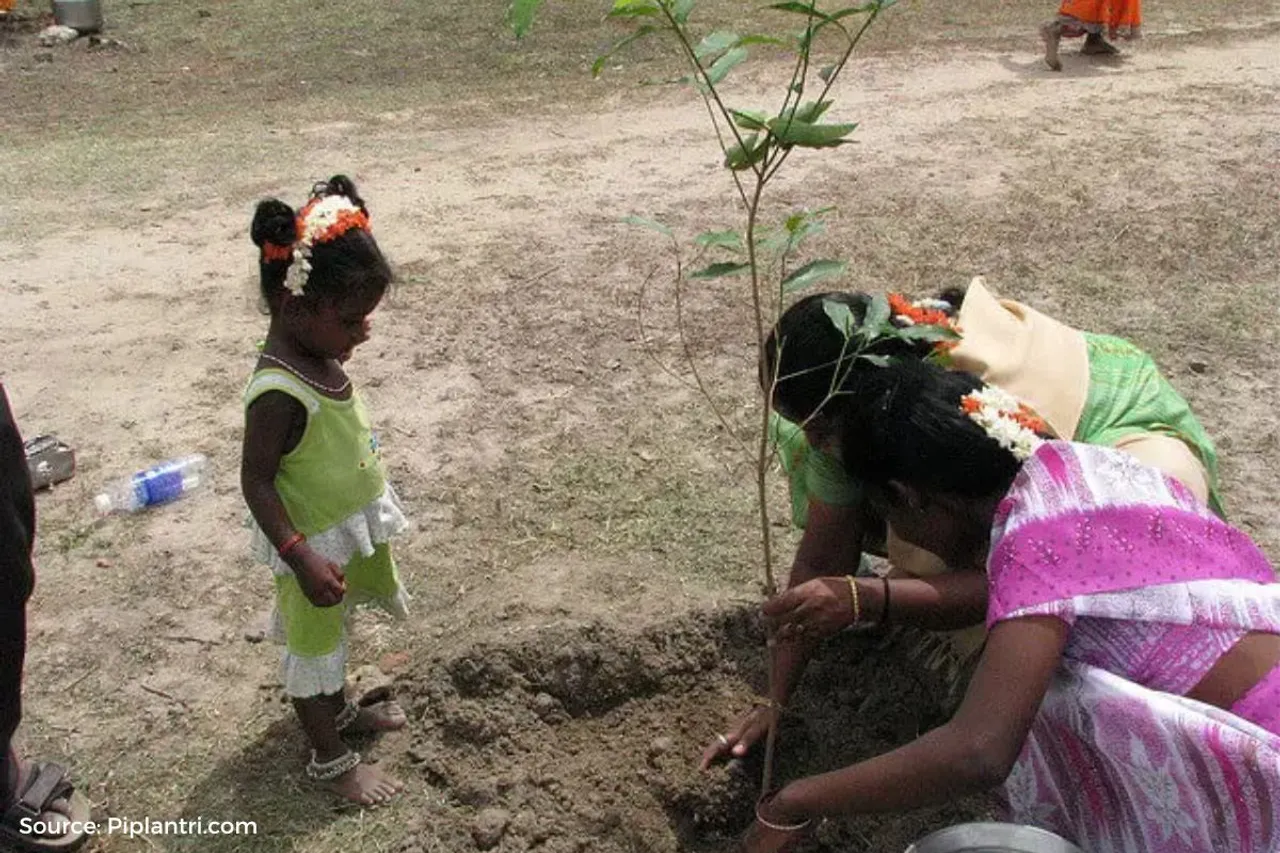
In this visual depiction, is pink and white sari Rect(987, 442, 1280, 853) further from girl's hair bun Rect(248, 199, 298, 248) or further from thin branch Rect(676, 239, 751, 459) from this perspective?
girl's hair bun Rect(248, 199, 298, 248)

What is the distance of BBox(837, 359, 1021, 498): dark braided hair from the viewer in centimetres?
180

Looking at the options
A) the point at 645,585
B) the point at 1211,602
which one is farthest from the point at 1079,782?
the point at 645,585

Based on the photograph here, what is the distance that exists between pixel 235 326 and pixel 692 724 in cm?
254

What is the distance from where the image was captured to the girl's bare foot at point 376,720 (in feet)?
8.12

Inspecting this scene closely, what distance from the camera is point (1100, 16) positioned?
7.55 metres

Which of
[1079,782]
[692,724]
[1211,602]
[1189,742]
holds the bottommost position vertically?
[692,724]

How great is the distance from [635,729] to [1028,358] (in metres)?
1.10

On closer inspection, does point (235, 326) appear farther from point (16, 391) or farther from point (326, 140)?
point (326, 140)

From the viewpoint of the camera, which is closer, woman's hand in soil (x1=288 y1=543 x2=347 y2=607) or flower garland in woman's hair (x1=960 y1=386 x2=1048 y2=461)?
flower garland in woman's hair (x1=960 y1=386 x2=1048 y2=461)

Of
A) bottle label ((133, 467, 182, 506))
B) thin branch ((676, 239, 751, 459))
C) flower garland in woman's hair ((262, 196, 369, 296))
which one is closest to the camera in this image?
flower garland in woman's hair ((262, 196, 369, 296))

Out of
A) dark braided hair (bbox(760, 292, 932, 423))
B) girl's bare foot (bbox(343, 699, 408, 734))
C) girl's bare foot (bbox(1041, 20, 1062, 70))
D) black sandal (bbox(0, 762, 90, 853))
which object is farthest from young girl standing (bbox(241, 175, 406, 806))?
girl's bare foot (bbox(1041, 20, 1062, 70))

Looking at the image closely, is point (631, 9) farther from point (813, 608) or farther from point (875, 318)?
point (813, 608)

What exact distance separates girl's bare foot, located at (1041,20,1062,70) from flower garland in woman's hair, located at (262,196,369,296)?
633 cm

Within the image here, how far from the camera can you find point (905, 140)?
607 centimetres
